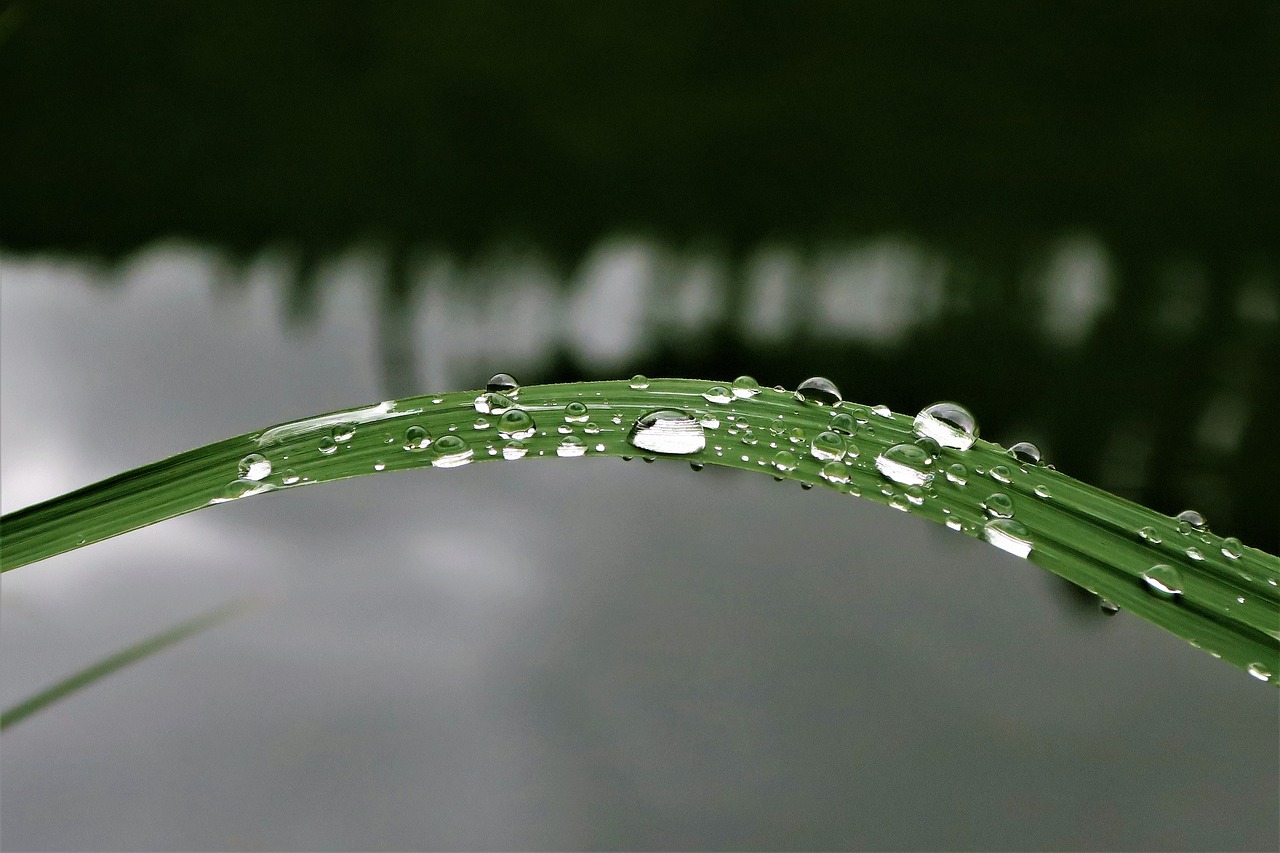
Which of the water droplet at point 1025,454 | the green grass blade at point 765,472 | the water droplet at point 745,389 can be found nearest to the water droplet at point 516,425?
the green grass blade at point 765,472

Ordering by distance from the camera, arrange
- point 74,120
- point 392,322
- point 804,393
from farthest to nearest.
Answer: point 74,120
point 392,322
point 804,393

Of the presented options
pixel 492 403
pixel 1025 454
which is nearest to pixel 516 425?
pixel 492 403

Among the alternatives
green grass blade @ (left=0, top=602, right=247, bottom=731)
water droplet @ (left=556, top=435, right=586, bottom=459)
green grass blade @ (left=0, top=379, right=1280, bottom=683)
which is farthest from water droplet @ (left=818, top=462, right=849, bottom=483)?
green grass blade @ (left=0, top=602, right=247, bottom=731)

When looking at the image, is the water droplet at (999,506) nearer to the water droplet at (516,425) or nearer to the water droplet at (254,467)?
the water droplet at (516,425)

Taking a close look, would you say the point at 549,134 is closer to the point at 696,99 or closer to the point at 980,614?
the point at 696,99

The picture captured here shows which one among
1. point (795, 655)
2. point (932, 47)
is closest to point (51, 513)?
point (795, 655)
